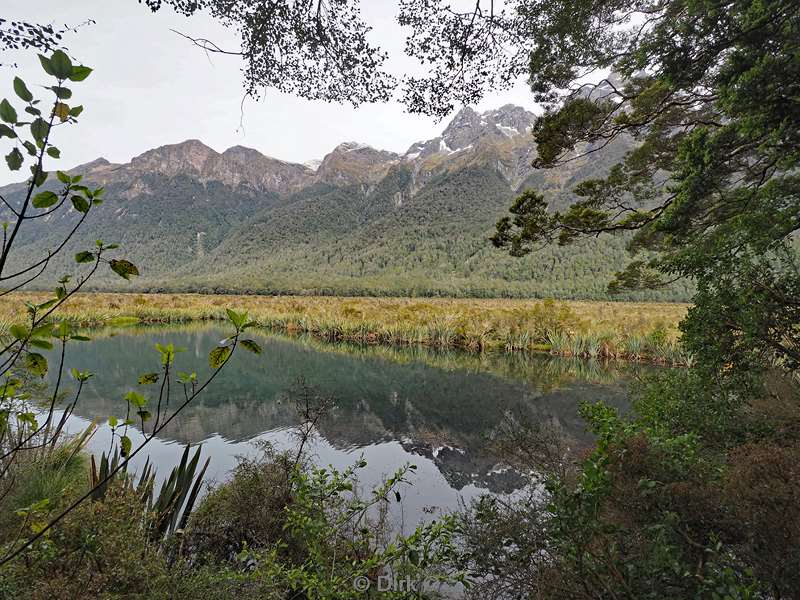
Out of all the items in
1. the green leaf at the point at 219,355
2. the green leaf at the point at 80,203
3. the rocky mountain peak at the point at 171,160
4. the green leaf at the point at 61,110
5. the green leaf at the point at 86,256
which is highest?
the rocky mountain peak at the point at 171,160

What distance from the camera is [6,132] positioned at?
1.07 meters

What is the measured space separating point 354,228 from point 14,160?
440ft

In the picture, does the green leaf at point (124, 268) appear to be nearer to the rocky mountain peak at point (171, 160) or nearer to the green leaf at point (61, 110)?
the green leaf at point (61, 110)

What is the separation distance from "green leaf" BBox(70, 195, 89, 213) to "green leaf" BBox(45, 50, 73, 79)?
1.08ft

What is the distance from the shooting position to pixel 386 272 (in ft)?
303

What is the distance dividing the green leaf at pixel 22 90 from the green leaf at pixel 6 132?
0.09 metres

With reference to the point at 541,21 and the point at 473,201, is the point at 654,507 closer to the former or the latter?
the point at 541,21

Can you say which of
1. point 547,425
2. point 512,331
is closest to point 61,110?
point 547,425

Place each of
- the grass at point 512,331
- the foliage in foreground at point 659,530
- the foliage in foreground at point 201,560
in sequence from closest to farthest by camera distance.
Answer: the foliage in foreground at point 659,530, the foliage in foreground at point 201,560, the grass at point 512,331

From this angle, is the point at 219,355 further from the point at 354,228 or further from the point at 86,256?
the point at 354,228

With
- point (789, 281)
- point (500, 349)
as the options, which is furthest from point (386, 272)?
point (789, 281)

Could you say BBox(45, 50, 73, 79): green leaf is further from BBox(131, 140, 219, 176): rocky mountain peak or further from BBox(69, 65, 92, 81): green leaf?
BBox(131, 140, 219, 176): rocky mountain peak

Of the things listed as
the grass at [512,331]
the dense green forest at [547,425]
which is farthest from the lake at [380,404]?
the grass at [512,331]

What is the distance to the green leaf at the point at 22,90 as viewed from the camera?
3.44ft
